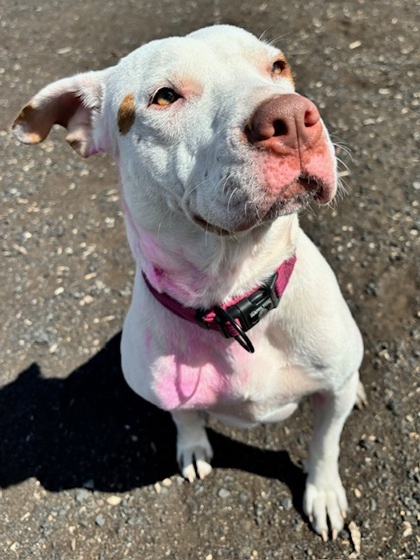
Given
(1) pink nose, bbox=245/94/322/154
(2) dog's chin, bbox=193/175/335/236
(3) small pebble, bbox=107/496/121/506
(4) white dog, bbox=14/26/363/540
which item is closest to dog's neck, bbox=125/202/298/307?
(4) white dog, bbox=14/26/363/540

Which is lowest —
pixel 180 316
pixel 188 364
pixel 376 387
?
pixel 376 387

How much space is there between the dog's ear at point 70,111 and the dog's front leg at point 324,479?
1612 mm

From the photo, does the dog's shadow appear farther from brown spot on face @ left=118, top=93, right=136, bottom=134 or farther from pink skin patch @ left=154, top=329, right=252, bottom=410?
brown spot on face @ left=118, top=93, right=136, bottom=134

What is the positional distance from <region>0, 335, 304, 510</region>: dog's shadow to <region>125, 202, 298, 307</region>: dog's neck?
61.0 inches

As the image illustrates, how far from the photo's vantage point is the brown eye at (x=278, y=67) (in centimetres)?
220

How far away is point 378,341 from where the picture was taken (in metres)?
3.79

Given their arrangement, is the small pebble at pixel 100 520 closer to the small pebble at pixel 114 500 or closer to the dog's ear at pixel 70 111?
the small pebble at pixel 114 500

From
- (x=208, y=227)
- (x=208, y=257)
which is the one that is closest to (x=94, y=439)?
(x=208, y=257)

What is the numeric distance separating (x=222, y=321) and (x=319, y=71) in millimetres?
4444

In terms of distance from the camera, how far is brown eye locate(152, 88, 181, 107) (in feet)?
6.80

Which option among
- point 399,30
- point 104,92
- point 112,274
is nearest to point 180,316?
point 104,92

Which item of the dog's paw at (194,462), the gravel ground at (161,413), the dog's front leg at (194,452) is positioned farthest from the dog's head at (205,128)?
the dog's paw at (194,462)

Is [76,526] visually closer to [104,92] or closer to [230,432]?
[230,432]

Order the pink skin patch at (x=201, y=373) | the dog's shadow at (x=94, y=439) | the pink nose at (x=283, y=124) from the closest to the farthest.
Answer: the pink nose at (x=283, y=124)
the pink skin patch at (x=201, y=373)
the dog's shadow at (x=94, y=439)
